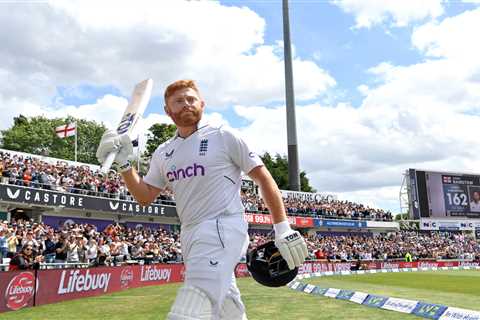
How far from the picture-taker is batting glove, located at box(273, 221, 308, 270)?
3.92m

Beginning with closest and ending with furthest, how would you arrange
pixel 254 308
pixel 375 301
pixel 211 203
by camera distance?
pixel 211 203 < pixel 254 308 < pixel 375 301

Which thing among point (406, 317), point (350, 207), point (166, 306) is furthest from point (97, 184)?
point (350, 207)

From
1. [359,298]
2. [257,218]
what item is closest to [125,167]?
[359,298]

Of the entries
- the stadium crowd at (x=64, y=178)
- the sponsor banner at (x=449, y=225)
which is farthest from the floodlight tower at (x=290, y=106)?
the sponsor banner at (x=449, y=225)

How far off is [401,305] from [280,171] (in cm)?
7341

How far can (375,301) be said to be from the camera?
1231cm

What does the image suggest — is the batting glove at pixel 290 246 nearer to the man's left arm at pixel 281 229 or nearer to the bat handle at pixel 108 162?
the man's left arm at pixel 281 229

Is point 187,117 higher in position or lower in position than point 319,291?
higher

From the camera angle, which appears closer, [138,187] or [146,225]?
[138,187]

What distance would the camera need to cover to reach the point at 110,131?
431cm

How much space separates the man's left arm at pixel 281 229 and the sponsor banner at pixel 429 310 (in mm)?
6927

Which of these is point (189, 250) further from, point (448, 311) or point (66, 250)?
point (66, 250)

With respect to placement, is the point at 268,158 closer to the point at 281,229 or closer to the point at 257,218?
the point at 257,218

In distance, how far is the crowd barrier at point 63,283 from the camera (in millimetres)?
13023
